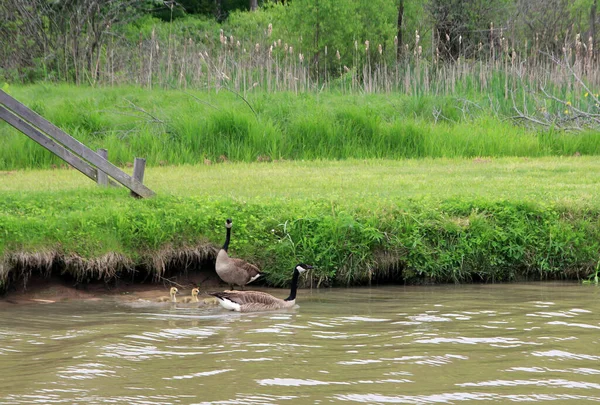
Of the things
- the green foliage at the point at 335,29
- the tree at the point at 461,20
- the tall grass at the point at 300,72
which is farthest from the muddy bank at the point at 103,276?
the tree at the point at 461,20

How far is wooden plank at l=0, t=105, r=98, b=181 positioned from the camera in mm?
11242

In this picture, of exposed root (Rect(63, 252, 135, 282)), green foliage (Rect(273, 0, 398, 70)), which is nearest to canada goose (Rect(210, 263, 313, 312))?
exposed root (Rect(63, 252, 135, 282))

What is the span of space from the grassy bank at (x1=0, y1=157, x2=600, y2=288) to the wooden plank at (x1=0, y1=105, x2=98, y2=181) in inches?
19.3

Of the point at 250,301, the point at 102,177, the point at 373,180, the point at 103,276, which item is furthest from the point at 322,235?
the point at 373,180

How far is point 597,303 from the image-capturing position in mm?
9383

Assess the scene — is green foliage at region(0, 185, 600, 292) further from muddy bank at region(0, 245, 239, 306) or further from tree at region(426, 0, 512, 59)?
tree at region(426, 0, 512, 59)

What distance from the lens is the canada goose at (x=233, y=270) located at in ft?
32.7

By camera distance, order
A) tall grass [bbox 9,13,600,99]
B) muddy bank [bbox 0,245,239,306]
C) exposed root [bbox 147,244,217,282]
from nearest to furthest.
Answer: muddy bank [bbox 0,245,239,306]
exposed root [bbox 147,244,217,282]
tall grass [bbox 9,13,600,99]

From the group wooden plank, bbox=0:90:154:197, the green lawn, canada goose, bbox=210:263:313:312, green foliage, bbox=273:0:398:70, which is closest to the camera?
canada goose, bbox=210:263:313:312

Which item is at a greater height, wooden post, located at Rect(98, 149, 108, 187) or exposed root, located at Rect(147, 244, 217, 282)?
wooden post, located at Rect(98, 149, 108, 187)

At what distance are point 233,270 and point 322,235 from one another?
1290 mm

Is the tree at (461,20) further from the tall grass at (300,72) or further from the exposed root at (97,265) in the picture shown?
the exposed root at (97,265)

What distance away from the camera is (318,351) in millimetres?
7473

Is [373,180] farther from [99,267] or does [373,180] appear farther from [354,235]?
[99,267]
